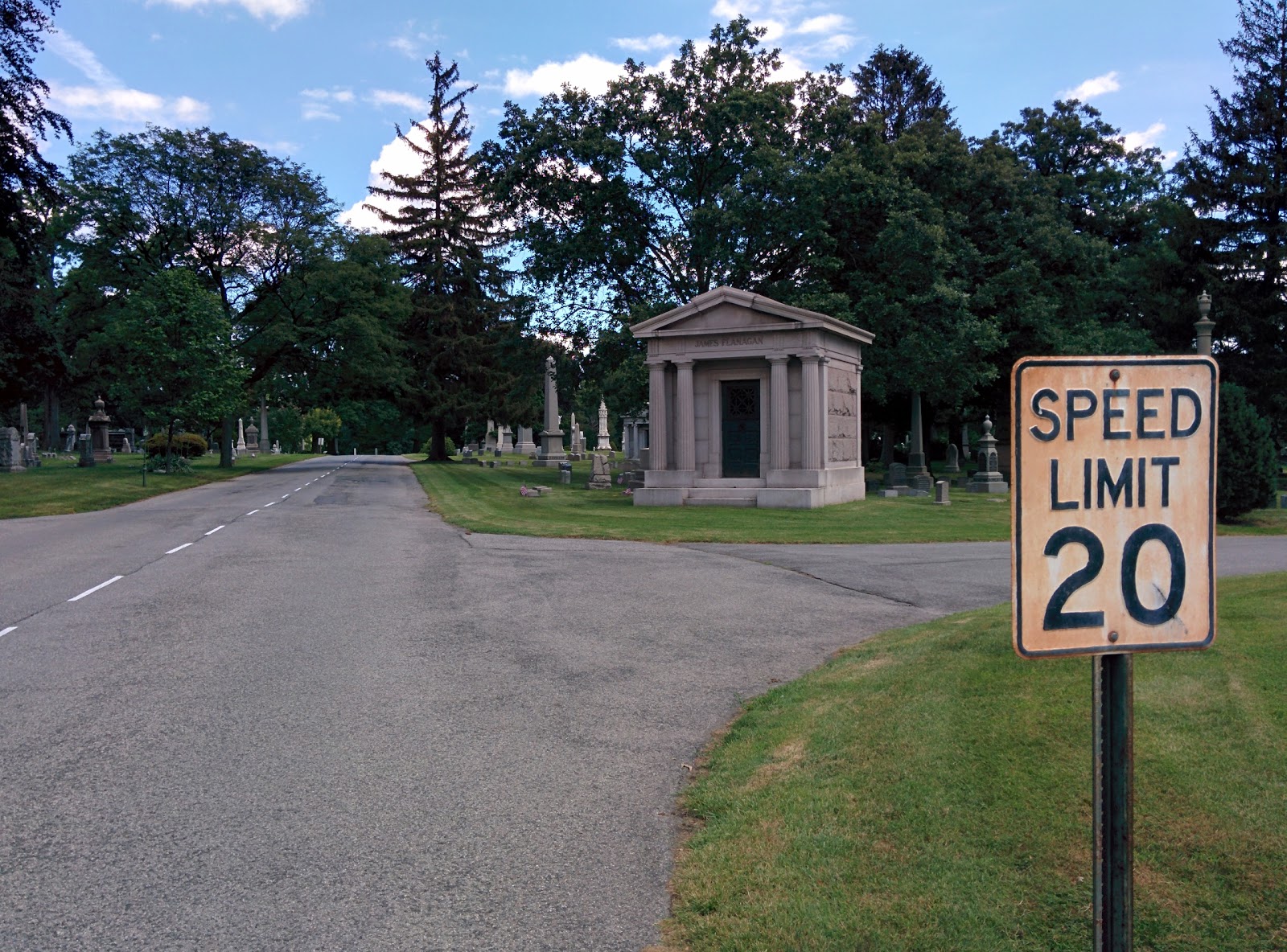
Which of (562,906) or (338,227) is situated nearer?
(562,906)

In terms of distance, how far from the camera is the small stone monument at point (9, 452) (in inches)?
1615

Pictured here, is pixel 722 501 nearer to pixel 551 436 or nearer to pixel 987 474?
pixel 987 474

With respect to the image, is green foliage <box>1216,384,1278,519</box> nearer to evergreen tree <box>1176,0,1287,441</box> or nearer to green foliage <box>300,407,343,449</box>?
evergreen tree <box>1176,0,1287,441</box>

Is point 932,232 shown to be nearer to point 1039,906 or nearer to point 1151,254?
point 1151,254

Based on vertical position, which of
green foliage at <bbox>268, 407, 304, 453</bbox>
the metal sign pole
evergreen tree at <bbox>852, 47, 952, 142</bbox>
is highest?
evergreen tree at <bbox>852, 47, 952, 142</bbox>

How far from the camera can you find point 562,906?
13.0ft

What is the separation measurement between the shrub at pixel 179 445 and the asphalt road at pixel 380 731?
3370cm

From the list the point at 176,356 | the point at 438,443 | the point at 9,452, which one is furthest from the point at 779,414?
the point at 438,443

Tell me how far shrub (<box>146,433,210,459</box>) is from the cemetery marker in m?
43.5

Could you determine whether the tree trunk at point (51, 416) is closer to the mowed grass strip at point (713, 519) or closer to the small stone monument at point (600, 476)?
the mowed grass strip at point (713, 519)

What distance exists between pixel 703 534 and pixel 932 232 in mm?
19098

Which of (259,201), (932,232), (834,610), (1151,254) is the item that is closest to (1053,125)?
(1151,254)

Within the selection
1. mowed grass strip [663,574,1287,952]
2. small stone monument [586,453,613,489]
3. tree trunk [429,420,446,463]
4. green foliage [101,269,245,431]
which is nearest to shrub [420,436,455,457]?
tree trunk [429,420,446,463]

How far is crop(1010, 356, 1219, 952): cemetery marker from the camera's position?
2379 mm
